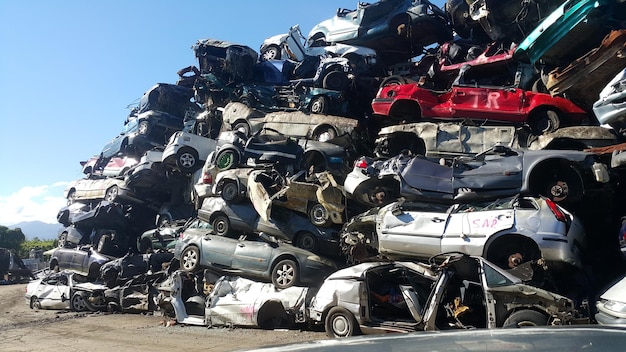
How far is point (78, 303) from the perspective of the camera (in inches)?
601

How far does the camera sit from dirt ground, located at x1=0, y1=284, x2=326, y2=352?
895cm

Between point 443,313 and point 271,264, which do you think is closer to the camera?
point 443,313

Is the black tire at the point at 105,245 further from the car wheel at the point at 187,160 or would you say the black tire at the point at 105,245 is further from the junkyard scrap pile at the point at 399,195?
the car wheel at the point at 187,160

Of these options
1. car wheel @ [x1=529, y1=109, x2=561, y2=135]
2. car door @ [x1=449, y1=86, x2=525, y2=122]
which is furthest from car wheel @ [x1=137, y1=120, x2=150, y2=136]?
car wheel @ [x1=529, y1=109, x2=561, y2=135]

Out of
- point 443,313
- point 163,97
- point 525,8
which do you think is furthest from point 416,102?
point 163,97

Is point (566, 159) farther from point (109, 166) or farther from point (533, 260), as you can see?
point (109, 166)

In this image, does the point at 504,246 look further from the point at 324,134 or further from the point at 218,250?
the point at 324,134

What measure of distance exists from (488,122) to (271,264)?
6.88 meters

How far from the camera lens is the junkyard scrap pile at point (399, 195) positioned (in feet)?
26.5

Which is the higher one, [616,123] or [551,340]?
→ [616,123]

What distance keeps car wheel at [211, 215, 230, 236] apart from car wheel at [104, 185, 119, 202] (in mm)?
8800

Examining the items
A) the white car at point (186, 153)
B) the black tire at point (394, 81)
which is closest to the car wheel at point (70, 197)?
the white car at point (186, 153)

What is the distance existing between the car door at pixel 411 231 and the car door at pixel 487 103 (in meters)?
4.75

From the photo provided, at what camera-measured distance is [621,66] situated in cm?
1102
